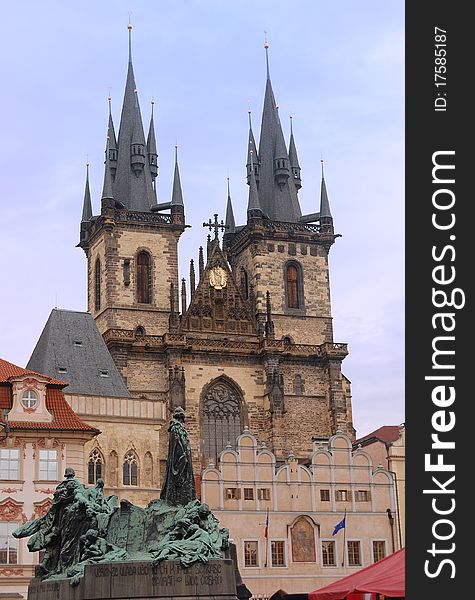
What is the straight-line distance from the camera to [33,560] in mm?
31812

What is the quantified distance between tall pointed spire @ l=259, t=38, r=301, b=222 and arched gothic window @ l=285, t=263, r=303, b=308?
307cm

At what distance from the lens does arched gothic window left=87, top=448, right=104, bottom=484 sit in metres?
41.8

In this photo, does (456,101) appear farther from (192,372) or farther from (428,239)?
(192,372)

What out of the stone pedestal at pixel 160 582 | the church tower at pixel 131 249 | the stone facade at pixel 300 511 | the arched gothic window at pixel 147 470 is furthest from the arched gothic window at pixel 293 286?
the stone pedestal at pixel 160 582

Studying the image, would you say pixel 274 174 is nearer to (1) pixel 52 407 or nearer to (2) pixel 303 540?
(2) pixel 303 540

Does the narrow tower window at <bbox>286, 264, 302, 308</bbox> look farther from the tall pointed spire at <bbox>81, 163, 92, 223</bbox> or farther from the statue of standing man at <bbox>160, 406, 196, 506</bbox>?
the statue of standing man at <bbox>160, 406, 196, 506</bbox>

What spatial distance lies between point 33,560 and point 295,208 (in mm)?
34907

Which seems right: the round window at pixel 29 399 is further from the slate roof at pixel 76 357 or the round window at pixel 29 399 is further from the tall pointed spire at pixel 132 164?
the tall pointed spire at pixel 132 164

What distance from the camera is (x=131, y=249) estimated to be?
2288 inches

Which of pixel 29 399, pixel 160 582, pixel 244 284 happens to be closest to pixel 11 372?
pixel 29 399

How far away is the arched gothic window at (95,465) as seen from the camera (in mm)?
41756

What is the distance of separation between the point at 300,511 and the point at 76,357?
11.8m

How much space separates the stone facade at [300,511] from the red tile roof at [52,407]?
7.60 metres

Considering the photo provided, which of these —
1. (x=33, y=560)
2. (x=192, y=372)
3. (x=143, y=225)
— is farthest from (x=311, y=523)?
(x=143, y=225)
